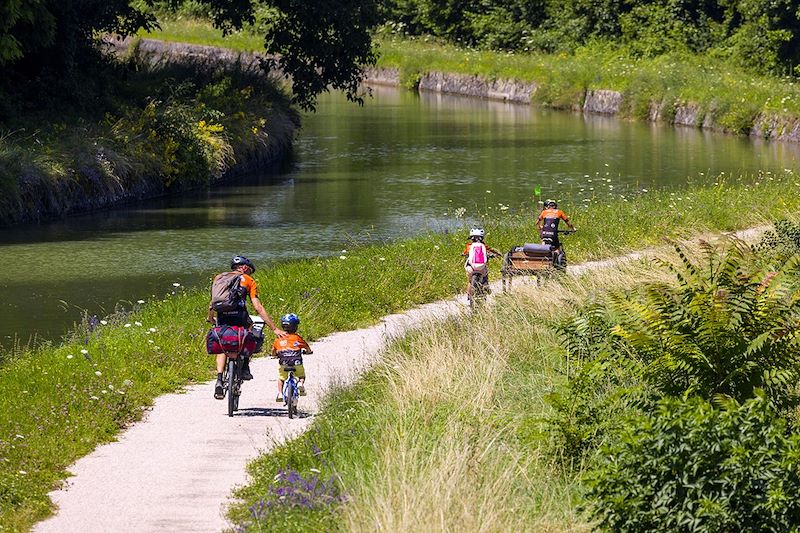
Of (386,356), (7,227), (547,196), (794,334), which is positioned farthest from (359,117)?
(794,334)

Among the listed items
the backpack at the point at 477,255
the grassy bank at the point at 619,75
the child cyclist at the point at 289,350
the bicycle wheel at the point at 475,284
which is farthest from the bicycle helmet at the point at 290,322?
the grassy bank at the point at 619,75

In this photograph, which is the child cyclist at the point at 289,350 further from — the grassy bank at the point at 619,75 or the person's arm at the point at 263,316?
the grassy bank at the point at 619,75

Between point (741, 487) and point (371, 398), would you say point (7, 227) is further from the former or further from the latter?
point (741, 487)

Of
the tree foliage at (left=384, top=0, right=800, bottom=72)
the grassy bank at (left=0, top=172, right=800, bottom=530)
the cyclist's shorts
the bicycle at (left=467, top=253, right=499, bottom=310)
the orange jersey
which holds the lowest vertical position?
the grassy bank at (left=0, top=172, right=800, bottom=530)

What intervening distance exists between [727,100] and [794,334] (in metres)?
40.4

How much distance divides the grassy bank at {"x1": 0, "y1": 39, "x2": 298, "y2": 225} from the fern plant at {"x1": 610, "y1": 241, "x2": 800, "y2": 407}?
19.6 meters

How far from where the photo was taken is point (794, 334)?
12211 mm

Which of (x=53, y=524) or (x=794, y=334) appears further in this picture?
(x=794, y=334)

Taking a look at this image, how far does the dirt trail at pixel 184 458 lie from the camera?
10977 mm

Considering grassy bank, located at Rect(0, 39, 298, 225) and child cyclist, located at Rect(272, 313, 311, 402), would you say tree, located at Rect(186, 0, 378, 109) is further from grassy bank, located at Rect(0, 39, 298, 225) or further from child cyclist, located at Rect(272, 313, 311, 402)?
child cyclist, located at Rect(272, 313, 311, 402)

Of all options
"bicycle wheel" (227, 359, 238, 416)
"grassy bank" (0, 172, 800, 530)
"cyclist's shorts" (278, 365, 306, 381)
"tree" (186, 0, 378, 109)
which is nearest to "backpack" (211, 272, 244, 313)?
"bicycle wheel" (227, 359, 238, 416)

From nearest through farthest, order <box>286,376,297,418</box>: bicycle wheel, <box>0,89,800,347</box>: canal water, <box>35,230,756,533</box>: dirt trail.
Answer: <box>35,230,756,533</box>: dirt trail, <box>286,376,297,418</box>: bicycle wheel, <box>0,89,800,347</box>: canal water

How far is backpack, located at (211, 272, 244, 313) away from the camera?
1409cm

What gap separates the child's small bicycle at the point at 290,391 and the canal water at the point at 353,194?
22.3 ft
